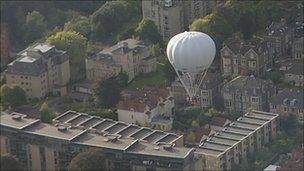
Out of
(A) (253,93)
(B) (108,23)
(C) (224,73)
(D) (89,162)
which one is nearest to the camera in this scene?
(D) (89,162)

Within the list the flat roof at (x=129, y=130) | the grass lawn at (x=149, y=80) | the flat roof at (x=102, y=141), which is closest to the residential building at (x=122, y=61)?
the grass lawn at (x=149, y=80)

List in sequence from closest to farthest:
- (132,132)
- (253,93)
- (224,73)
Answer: (132,132)
(253,93)
(224,73)

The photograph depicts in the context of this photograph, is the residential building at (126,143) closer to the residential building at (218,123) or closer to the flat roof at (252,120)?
the flat roof at (252,120)

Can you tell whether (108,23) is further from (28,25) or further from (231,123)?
(231,123)

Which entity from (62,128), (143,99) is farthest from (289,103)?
(62,128)

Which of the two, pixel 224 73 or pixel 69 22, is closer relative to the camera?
pixel 224 73

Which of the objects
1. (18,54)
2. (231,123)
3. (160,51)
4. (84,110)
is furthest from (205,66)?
(18,54)

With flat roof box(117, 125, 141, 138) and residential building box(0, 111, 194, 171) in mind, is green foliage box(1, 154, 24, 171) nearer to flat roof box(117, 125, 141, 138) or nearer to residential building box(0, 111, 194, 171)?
residential building box(0, 111, 194, 171)
